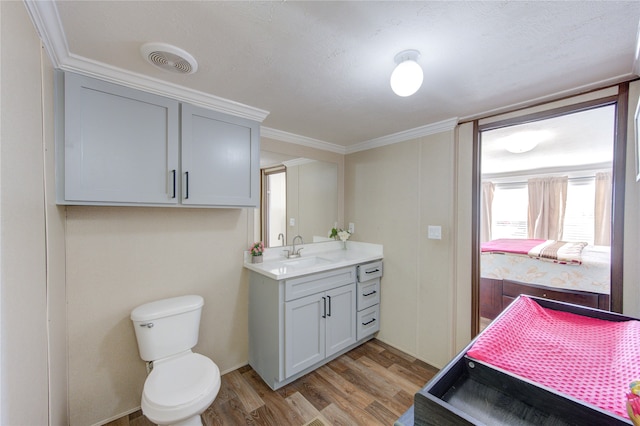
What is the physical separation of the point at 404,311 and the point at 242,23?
8.54ft

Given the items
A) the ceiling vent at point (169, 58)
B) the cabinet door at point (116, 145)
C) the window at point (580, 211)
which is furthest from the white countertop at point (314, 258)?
the window at point (580, 211)

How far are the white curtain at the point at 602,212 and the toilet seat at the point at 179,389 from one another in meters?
4.30

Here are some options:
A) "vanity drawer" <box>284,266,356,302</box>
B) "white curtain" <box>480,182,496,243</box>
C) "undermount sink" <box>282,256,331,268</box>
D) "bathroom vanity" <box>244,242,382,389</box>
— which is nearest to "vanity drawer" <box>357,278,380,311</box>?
"bathroom vanity" <box>244,242,382,389</box>

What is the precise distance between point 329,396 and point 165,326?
1278 mm

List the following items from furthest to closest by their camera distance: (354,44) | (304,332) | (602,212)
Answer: (602,212), (304,332), (354,44)

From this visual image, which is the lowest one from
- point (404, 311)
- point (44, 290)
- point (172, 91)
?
point (404, 311)

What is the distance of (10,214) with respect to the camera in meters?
0.81

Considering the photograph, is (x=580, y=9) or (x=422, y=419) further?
(x=580, y=9)

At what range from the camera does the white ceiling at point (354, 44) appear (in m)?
0.99

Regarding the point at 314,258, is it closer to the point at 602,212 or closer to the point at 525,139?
the point at 525,139

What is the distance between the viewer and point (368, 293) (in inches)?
102

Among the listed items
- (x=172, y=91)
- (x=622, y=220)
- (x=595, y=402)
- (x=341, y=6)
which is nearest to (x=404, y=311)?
(x=622, y=220)

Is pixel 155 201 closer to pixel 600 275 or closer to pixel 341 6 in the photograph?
pixel 341 6

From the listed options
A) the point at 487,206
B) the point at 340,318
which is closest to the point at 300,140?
the point at 340,318
